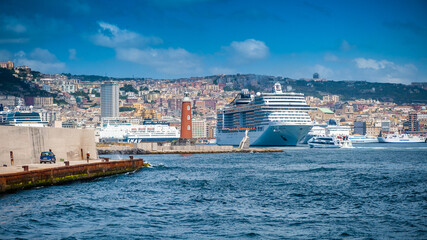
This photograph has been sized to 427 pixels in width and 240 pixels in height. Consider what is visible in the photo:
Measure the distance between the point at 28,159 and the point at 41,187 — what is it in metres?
6.04

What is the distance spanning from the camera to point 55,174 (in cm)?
2259

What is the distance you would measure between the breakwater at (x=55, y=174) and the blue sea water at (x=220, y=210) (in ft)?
1.53

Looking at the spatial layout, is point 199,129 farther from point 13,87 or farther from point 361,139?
point 13,87

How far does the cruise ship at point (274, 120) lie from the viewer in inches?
3127

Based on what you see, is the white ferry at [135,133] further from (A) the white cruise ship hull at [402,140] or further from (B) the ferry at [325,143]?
(A) the white cruise ship hull at [402,140]

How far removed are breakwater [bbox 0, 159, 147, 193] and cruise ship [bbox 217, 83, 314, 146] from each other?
49326mm

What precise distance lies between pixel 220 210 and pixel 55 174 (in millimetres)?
8602

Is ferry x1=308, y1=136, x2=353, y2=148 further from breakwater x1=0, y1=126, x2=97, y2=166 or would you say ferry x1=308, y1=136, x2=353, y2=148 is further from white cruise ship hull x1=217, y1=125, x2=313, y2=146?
breakwater x1=0, y1=126, x2=97, y2=166

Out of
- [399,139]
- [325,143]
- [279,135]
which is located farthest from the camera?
[399,139]

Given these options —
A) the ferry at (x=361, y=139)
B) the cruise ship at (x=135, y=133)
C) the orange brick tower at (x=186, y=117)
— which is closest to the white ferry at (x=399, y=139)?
the ferry at (x=361, y=139)

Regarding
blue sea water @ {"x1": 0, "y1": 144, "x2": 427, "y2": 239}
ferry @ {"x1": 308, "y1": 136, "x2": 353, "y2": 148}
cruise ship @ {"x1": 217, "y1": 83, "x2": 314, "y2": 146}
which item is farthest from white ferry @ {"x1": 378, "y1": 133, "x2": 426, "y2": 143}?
blue sea water @ {"x1": 0, "y1": 144, "x2": 427, "y2": 239}

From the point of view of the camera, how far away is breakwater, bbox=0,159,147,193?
62.6 feet

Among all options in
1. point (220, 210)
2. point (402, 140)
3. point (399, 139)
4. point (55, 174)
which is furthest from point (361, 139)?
point (220, 210)

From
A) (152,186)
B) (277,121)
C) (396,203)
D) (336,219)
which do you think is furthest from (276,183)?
(277,121)
